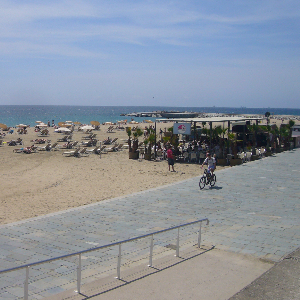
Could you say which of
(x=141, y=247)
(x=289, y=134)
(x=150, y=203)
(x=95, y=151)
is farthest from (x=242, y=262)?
(x=289, y=134)

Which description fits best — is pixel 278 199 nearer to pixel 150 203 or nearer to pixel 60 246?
pixel 150 203

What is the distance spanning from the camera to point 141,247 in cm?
650

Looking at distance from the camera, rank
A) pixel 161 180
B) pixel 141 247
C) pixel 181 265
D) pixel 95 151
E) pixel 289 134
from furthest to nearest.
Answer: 1. pixel 289 134
2. pixel 95 151
3. pixel 161 180
4. pixel 141 247
5. pixel 181 265

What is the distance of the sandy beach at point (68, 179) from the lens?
34.6 ft

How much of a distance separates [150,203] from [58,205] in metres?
A: 2.53

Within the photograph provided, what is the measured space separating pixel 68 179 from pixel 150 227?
763 centimetres

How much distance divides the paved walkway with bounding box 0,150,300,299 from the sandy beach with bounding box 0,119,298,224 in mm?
1253

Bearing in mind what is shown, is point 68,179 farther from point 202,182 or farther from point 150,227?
point 150,227

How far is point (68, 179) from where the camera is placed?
1482 cm

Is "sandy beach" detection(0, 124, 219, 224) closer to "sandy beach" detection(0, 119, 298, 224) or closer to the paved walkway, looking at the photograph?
"sandy beach" detection(0, 119, 298, 224)

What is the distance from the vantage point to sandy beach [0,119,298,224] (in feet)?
34.6

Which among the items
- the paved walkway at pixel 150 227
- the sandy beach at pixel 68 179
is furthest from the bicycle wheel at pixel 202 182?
the sandy beach at pixel 68 179

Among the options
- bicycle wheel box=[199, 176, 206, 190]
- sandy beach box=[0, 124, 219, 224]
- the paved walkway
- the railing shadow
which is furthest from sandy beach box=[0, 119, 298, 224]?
the railing shadow

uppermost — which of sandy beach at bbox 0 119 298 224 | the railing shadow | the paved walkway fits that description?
the railing shadow
